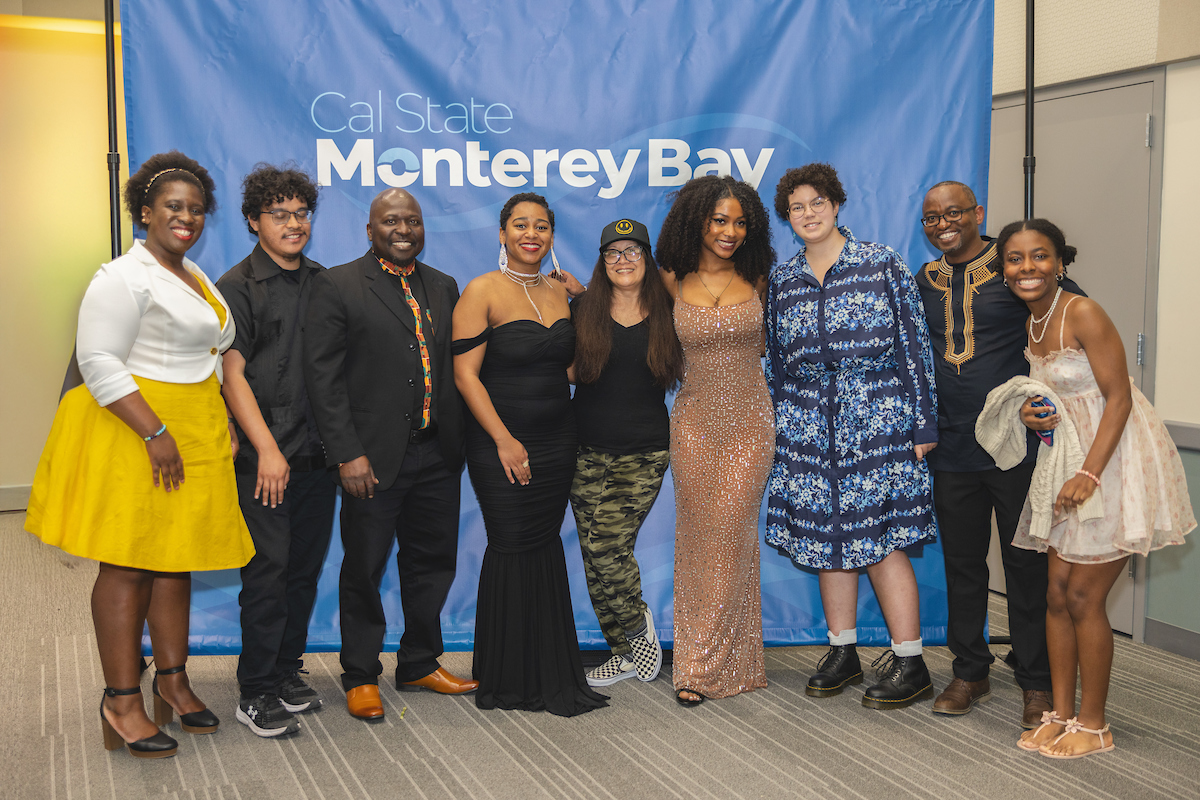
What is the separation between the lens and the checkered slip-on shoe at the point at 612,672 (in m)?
3.31

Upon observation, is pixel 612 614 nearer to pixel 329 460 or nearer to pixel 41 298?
pixel 329 460

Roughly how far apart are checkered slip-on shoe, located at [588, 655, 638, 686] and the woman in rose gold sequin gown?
27 cm

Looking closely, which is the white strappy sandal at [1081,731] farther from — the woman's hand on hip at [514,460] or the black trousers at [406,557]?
the black trousers at [406,557]

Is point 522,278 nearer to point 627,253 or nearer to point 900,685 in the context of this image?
point 627,253

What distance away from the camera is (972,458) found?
9.89 feet

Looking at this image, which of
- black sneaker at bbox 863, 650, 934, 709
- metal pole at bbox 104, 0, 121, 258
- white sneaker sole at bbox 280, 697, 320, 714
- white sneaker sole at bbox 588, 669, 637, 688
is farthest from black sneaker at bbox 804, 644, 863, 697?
metal pole at bbox 104, 0, 121, 258

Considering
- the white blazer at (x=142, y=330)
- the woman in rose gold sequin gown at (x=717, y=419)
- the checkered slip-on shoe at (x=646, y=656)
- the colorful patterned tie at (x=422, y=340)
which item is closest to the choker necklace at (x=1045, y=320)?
the woman in rose gold sequin gown at (x=717, y=419)

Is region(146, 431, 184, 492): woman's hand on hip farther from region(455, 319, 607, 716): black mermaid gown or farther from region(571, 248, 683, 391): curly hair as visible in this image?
region(571, 248, 683, 391): curly hair

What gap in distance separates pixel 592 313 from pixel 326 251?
119 centimetres

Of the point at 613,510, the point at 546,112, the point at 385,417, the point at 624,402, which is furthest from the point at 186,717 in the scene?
the point at 546,112

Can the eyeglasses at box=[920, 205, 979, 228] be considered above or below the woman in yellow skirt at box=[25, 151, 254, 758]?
above

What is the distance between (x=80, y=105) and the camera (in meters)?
6.75

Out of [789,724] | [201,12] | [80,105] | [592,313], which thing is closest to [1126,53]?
[592,313]

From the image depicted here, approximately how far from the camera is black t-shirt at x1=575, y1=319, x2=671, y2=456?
10.1ft
